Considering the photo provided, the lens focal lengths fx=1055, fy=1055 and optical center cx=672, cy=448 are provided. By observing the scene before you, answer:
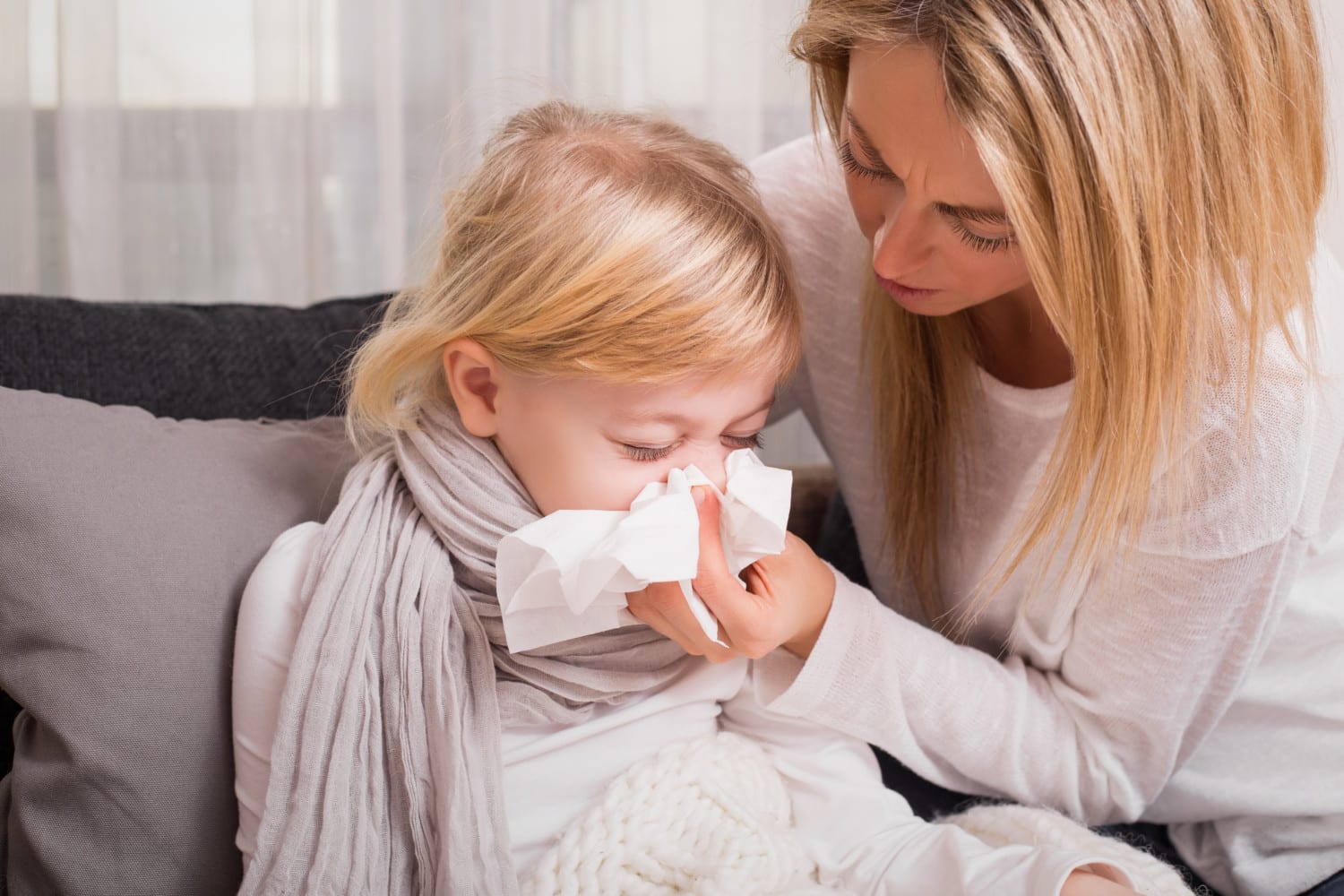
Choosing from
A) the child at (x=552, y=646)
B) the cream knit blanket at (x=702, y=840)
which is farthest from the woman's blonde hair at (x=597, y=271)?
the cream knit blanket at (x=702, y=840)

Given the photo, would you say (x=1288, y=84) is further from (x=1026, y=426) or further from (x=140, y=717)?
(x=140, y=717)

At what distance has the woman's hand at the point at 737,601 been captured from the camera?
3.18 ft

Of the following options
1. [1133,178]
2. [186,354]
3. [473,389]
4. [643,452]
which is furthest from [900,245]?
[186,354]

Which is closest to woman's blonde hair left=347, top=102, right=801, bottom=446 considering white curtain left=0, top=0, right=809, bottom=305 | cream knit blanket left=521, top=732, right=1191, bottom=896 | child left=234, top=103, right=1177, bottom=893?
child left=234, top=103, right=1177, bottom=893

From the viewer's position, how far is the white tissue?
2.95ft

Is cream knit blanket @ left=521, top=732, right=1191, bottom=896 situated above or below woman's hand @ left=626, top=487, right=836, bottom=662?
below

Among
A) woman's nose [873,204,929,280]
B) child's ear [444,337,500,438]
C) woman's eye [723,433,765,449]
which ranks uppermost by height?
woman's nose [873,204,929,280]

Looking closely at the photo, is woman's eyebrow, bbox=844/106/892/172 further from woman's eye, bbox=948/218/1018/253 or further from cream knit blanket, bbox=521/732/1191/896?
cream knit blanket, bbox=521/732/1191/896

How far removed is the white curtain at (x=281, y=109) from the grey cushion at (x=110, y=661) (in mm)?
892

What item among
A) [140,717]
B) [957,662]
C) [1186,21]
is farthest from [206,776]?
[1186,21]

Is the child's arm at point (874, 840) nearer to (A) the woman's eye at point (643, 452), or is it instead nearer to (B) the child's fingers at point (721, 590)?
(B) the child's fingers at point (721, 590)

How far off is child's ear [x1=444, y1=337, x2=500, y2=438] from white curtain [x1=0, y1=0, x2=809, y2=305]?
76 centimetres

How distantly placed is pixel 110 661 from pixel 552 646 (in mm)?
402

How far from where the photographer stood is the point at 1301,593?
1152mm
